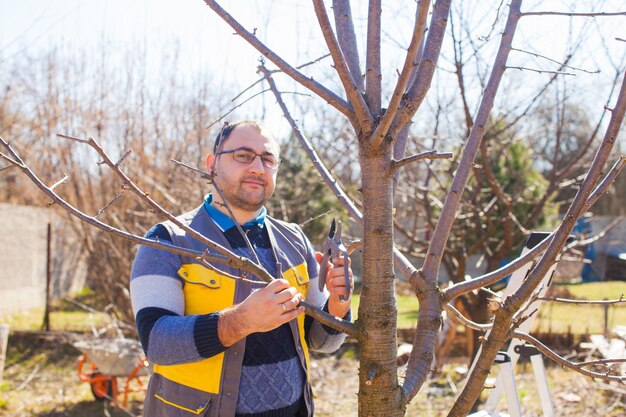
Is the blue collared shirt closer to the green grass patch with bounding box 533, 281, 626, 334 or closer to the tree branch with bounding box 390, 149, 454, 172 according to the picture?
the tree branch with bounding box 390, 149, 454, 172

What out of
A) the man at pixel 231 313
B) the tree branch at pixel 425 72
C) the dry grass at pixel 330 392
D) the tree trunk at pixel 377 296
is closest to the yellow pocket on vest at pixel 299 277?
the man at pixel 231 313

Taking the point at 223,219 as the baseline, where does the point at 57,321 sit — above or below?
below

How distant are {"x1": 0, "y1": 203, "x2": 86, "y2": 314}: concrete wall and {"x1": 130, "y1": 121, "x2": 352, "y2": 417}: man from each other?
813 cm

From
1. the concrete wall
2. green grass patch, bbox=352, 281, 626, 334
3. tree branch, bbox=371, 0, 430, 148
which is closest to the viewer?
tree branch, bbox=371, 0, 430, 148

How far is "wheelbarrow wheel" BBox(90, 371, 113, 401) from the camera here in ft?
19.5

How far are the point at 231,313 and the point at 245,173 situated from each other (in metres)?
0.61

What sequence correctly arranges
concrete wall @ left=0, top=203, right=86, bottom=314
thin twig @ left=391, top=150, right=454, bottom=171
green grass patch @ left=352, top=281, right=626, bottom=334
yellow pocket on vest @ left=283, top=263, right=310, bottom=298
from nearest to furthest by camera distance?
thin twig @ left=391, top=150, right=454, bottom=171, yellow pocket on vest @ left=283, top=263, right=310, bottom=298, green grass patch @ left=352, top=281, right=626, bottom=334, concrete wall @ left=0, top=203, right=86, bottom=314

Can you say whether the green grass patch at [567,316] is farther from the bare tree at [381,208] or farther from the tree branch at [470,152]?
the bare tree at [381,208]

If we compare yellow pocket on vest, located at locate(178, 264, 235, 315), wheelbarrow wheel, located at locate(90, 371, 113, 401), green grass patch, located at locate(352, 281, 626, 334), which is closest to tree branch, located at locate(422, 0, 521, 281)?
yellow pocket on vest, located at locate(178, 264, 235, 315)

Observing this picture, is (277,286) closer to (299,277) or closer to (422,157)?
(422,157)

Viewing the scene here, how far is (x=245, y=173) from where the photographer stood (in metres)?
2.12

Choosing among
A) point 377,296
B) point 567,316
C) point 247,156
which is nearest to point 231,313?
point 377,296

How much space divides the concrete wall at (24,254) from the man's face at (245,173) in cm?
813

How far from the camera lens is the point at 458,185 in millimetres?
1764
